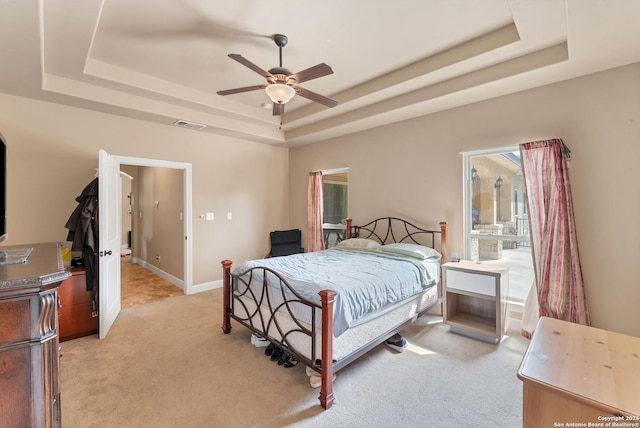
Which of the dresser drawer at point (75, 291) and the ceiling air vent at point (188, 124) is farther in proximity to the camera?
the ceiling air vent at point (188, 124)

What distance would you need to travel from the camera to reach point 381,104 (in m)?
3.86

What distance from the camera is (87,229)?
3.12m

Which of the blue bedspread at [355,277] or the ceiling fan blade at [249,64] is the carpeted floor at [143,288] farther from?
the ceiling fan blade at [249,64]

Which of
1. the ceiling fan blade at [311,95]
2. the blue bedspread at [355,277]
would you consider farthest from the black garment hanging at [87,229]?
the ceiling fan blade at [311,95]

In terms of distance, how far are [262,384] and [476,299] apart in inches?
103

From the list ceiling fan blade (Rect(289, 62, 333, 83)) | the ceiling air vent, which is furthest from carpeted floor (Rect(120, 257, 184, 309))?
ceiling fan blade (Rect(289, 62, 333, 83))

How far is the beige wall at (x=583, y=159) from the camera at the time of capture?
2590 millimetres

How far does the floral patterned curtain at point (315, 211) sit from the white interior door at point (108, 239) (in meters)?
3.02

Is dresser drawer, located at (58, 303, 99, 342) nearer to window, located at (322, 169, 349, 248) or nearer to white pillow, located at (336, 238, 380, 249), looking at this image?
white pillow, located at (336, 238, 380, 249)

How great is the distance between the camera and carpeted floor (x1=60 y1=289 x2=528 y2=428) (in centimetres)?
194

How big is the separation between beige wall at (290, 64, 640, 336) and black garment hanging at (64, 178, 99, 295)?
3.93 meters

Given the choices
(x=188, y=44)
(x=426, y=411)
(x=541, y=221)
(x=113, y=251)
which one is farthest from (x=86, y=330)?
(x=541, y=221)

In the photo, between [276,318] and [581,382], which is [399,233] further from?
[581,382]

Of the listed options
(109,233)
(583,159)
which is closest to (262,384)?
(109,233)
